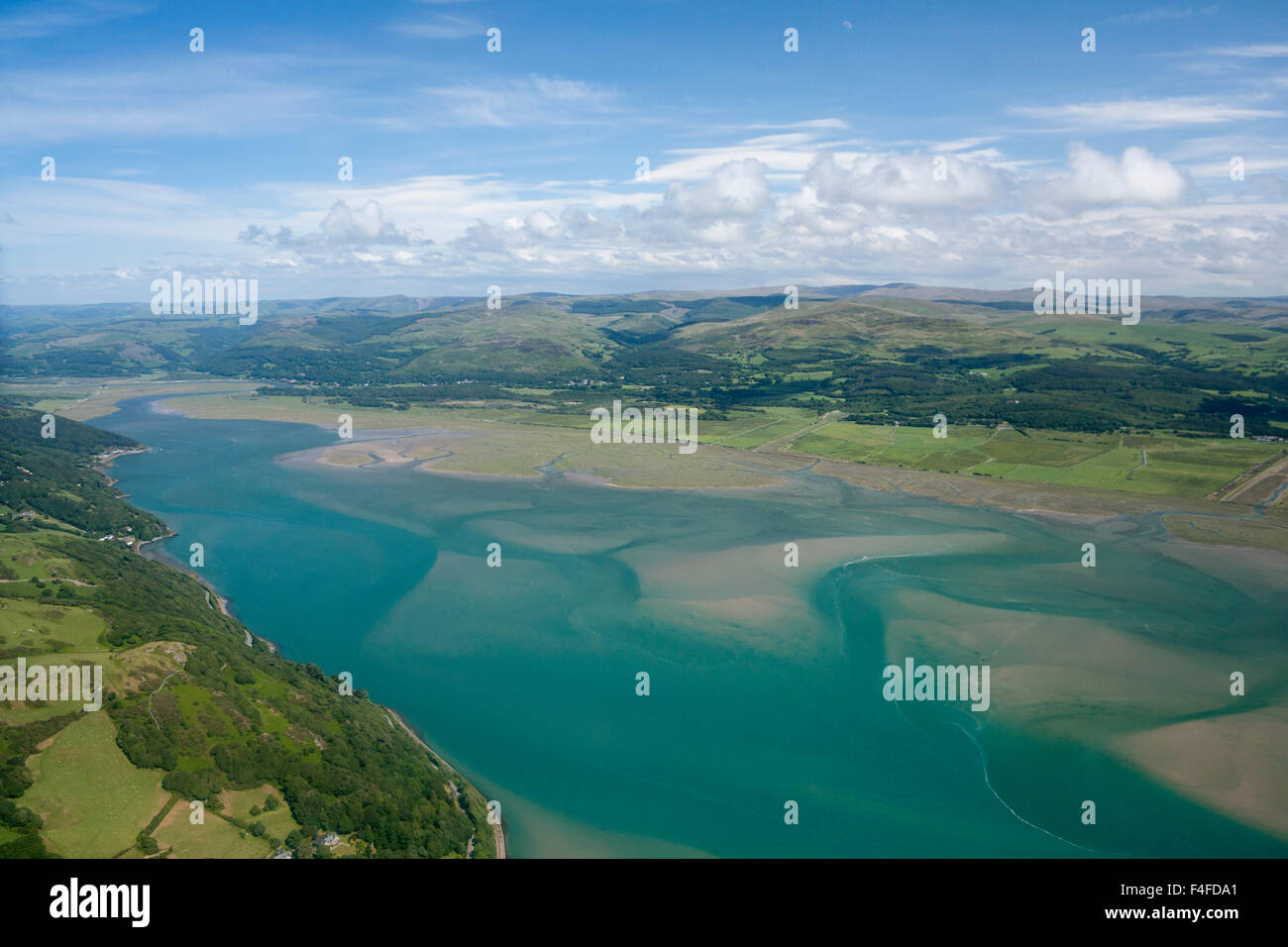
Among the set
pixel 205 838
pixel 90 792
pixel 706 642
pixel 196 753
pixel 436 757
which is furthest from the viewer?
pixel 706 642

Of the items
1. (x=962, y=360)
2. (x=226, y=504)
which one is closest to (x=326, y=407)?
(x=226, y=504)

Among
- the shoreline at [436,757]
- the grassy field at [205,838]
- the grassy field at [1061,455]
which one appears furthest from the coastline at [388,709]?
the grassy field at [1061,455]

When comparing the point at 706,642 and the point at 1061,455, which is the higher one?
the point at 1061,455

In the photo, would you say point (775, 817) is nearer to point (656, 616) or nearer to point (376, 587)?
point (656, 616)

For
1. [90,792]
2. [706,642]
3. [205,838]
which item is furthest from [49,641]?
[706,642]

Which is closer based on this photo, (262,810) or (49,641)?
(262,810)

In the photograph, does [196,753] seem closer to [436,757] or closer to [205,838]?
[205,838]

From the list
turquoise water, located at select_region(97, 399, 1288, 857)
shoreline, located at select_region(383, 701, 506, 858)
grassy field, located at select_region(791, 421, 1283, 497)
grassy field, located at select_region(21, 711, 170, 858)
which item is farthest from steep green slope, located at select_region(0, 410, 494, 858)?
grassy field, located at select_region(791, 421, 1283, 497)
